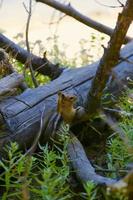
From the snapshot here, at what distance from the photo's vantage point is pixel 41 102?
206 centimetres

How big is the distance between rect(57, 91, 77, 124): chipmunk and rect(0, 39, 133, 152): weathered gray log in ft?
0.22

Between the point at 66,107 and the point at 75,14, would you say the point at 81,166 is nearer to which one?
the point at 66,107

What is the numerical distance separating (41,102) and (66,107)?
0.26m

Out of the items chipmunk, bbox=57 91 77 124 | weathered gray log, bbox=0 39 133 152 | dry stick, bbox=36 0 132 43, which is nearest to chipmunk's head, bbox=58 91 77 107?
chipmunk, bbox=57 91 77 124

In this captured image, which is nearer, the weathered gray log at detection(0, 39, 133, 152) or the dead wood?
the weathered gray log at detection(0, 39, 133, 152)

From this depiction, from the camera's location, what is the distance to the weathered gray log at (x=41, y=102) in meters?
1.92

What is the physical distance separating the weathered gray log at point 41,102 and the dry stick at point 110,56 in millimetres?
224

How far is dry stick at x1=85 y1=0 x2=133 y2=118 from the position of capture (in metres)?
1.37

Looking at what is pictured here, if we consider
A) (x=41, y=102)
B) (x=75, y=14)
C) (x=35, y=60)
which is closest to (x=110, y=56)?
(x=41, y=102)

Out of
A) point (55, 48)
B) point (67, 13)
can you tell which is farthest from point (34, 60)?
point (55, 48)

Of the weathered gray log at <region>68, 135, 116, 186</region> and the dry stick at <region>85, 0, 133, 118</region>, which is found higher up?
the dry stick at <region>85, 0, 133, 118</region>

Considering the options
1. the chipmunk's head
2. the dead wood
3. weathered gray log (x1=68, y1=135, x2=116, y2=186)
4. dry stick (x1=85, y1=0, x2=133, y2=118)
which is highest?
dry stick (x1=85, y1=0, x2=133, y2=118)

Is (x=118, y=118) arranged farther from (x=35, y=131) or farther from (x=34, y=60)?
(x=34, y=60)

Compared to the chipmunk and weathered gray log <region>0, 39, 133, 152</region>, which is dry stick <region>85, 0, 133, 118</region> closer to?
the chipmunk
